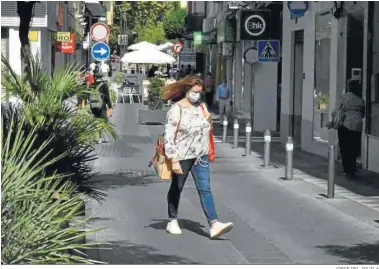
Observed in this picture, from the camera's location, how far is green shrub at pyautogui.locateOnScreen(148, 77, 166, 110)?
3194 centimetres

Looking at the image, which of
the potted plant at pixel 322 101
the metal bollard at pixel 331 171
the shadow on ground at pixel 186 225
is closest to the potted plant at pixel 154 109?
the potted plant at pixel 322 101

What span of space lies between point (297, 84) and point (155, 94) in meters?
7.80

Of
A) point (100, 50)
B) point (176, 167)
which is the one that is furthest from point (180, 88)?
point (100, 50)

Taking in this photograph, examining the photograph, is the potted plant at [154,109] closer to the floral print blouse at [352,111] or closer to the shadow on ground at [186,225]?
the floral print blouse at [352,111]

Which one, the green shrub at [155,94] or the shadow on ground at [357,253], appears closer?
the shadow on ground at [357,253]

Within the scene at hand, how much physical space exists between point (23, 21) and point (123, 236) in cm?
295

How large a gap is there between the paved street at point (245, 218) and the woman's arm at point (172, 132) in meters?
0.95

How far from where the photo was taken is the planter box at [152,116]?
31844mm

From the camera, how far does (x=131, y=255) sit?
926 centimetres

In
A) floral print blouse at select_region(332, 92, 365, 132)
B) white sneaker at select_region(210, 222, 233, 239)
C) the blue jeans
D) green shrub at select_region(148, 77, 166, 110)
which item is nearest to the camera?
white sneaker at select_region(210, 222, 233, 239)

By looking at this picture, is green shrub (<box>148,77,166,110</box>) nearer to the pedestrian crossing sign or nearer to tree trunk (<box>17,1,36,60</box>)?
the pedestrian crossing sign

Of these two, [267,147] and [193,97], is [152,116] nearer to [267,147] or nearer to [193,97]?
[267,147]

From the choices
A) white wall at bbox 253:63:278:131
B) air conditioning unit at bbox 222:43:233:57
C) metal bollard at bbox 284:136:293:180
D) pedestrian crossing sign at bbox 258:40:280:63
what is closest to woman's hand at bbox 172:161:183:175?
metal bollard at bbox 284:136:293:180

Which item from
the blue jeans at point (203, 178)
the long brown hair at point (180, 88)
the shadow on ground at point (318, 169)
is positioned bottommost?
the shadow on ground at point (318, 169)
